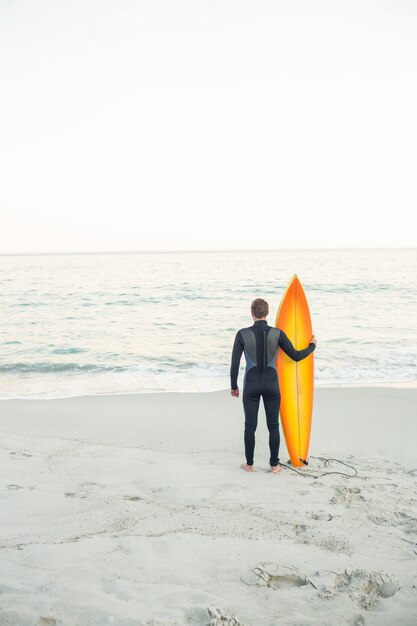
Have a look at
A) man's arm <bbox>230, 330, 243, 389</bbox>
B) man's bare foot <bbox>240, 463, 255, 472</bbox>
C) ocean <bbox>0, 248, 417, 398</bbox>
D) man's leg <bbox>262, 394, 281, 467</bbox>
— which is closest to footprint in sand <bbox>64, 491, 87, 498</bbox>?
man's bare foot <bbox>240, 463, 255, 472</bbox>

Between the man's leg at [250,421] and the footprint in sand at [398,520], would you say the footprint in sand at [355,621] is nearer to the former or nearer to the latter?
the footprint in sand at [398,520]

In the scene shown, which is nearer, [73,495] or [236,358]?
[73,495]

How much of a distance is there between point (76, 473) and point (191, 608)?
2186 millimetres

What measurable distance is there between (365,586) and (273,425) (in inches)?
75.9

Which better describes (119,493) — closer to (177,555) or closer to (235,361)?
(177,555)

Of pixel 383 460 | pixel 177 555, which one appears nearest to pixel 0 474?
pixel 177 555

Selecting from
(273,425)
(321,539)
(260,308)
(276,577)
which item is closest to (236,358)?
(260,308)

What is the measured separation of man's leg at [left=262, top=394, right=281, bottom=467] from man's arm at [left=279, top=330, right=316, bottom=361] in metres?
0.43

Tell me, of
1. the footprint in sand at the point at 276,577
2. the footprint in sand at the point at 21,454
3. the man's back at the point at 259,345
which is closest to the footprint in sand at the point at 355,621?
the footprint in sand at the point at 276,577

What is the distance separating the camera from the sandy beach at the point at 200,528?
8.27ft

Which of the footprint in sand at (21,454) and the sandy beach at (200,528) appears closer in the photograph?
the sandy beach at (200,528)

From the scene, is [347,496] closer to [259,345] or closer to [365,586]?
[365,586]

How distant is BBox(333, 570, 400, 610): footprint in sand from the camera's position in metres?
2.62

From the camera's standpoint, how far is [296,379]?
5.16m
